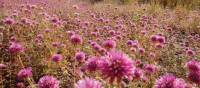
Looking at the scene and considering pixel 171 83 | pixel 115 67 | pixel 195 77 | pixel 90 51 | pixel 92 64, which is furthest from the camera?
pixel 90 51

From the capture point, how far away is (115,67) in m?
1.97

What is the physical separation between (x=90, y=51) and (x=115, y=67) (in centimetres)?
302

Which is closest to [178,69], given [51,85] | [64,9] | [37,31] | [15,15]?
[37,31]

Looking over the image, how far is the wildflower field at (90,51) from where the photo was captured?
257 cm

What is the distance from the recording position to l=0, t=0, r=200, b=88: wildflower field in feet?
8.43

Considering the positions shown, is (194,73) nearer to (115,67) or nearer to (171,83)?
(171,83)

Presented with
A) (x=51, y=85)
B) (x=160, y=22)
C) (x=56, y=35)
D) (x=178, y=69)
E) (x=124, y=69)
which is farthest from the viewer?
(x=160, y=22)

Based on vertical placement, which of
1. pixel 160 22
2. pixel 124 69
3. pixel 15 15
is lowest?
pixel 160 22

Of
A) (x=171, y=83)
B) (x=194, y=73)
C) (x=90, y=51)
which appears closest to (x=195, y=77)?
(x=194, y=73)

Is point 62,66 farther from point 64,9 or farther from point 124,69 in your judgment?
point 64,9

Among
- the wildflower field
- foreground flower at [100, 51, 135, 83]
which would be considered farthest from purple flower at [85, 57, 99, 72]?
foreground flower at [100, 51, 135, 83]

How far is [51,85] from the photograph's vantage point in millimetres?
2494

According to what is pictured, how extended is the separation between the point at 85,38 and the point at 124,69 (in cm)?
392

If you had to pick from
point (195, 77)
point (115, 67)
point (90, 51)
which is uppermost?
point (115, 67)
